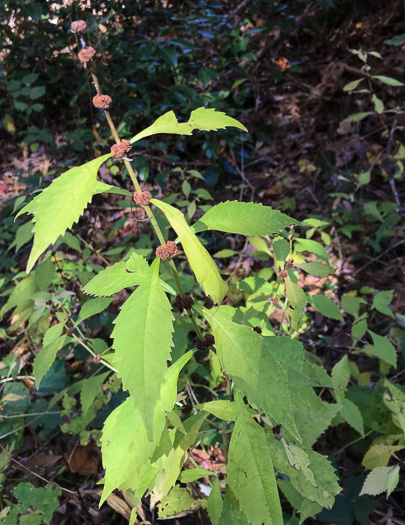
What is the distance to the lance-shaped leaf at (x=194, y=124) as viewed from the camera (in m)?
0.90

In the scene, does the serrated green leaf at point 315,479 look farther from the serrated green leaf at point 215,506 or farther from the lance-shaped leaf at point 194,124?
the lance-shaped leaf at point 194,124

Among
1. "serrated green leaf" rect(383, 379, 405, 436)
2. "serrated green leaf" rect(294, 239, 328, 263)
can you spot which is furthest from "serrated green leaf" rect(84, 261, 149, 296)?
"serrated green leaf" rect(383, 379, 405, 436)

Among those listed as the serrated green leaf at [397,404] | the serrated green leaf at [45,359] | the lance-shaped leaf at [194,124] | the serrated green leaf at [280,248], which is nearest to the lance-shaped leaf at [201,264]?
the lance-shaped leaf at [194,124]

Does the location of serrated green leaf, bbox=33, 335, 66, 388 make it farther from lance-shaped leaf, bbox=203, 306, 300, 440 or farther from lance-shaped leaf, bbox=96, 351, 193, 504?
lance-shaped leaf, bbox=203, 306, 300, 440

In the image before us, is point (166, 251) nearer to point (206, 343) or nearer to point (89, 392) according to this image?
point (206, 343)

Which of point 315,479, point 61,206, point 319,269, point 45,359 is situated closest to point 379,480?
point 315,479

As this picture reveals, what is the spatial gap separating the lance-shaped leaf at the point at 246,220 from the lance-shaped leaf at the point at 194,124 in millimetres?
200

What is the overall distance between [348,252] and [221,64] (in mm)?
2302

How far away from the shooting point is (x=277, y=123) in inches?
152

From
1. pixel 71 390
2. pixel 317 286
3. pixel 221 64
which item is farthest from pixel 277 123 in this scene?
pixel 71 390

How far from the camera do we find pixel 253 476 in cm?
97

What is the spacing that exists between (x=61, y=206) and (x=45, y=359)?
0.83m

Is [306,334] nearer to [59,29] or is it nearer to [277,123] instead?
[277,123]

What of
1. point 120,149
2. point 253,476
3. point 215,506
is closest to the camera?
point 120,149
